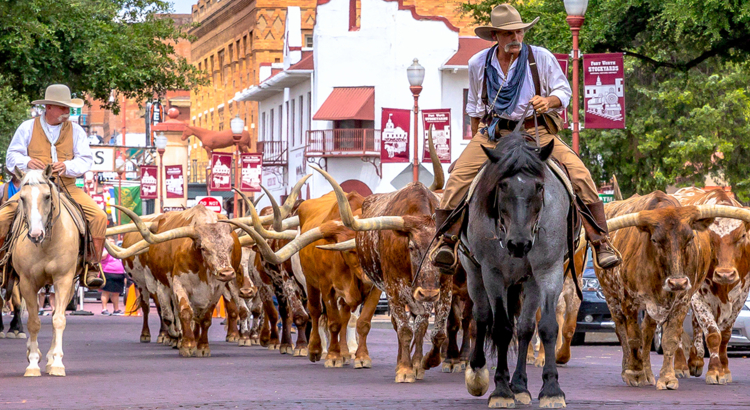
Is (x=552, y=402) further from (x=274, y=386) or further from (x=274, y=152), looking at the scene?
(x=274, y=152)

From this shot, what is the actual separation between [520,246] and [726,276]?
4390mm

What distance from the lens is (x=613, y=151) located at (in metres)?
43.6

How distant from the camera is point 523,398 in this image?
10188 millimetres

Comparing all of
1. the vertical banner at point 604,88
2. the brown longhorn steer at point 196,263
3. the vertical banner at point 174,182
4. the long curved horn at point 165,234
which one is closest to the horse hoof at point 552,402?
the brown longhorn steer at point 196,263

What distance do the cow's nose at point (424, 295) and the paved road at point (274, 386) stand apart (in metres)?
0.79

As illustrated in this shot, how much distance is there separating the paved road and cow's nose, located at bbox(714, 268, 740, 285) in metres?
0.98

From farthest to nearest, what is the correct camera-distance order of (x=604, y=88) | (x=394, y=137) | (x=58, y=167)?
(x=394, y=137) < (x=604, y=88) < (x=58, y=167)

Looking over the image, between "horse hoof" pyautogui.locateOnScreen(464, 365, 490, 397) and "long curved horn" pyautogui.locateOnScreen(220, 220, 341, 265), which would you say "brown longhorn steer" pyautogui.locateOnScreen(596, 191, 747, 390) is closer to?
"horse hoof" pyautogui.locateOnScreen(464, 365, 490, 397)

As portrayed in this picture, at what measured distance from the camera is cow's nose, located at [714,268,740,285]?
43.6 ft

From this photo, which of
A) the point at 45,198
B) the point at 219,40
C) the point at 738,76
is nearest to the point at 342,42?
the point at 738,76

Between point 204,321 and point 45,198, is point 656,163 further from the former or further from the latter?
point 45,198

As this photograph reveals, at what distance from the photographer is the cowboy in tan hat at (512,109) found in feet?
36.2

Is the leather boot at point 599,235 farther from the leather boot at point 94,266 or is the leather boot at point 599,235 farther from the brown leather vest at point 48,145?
the brown leather vest at point 48,145

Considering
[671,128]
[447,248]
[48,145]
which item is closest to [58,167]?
[48,145]
